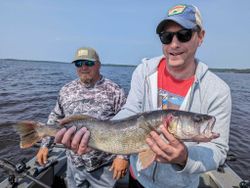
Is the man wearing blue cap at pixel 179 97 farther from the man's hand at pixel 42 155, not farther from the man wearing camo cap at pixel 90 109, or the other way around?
the man's hand at pixel 42 155

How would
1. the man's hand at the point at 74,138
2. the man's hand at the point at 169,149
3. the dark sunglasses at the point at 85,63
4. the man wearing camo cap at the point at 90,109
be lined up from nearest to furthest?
the man's hand at the point at 169,149
the man's hand at the point at 74,138
the man wearing camo cap at the point at 90,109
the dark sunglasses at the point at 85,63

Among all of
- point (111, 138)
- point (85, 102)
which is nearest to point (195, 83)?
point (111, 138)

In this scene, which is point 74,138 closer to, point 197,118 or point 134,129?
point 134,129

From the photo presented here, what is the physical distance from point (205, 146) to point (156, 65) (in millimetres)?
1071

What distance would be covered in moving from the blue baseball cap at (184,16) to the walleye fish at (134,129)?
0.91 metres

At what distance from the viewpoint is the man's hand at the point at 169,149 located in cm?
241

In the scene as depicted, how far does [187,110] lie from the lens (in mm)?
2973

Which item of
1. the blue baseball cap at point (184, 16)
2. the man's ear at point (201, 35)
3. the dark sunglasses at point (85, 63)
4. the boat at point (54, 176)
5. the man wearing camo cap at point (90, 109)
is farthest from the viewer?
the dark sunglasses at point (85, 63)

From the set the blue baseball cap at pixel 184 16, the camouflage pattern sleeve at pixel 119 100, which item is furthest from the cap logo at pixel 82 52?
the blue baseball cap at pixel 184 16

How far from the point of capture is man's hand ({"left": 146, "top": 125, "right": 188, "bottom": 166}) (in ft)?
7.91

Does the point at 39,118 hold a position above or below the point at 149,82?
below

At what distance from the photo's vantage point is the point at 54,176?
5.44 metres

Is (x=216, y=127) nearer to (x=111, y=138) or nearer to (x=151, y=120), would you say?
(x=151, y=120)

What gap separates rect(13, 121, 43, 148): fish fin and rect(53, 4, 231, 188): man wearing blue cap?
666 mm
